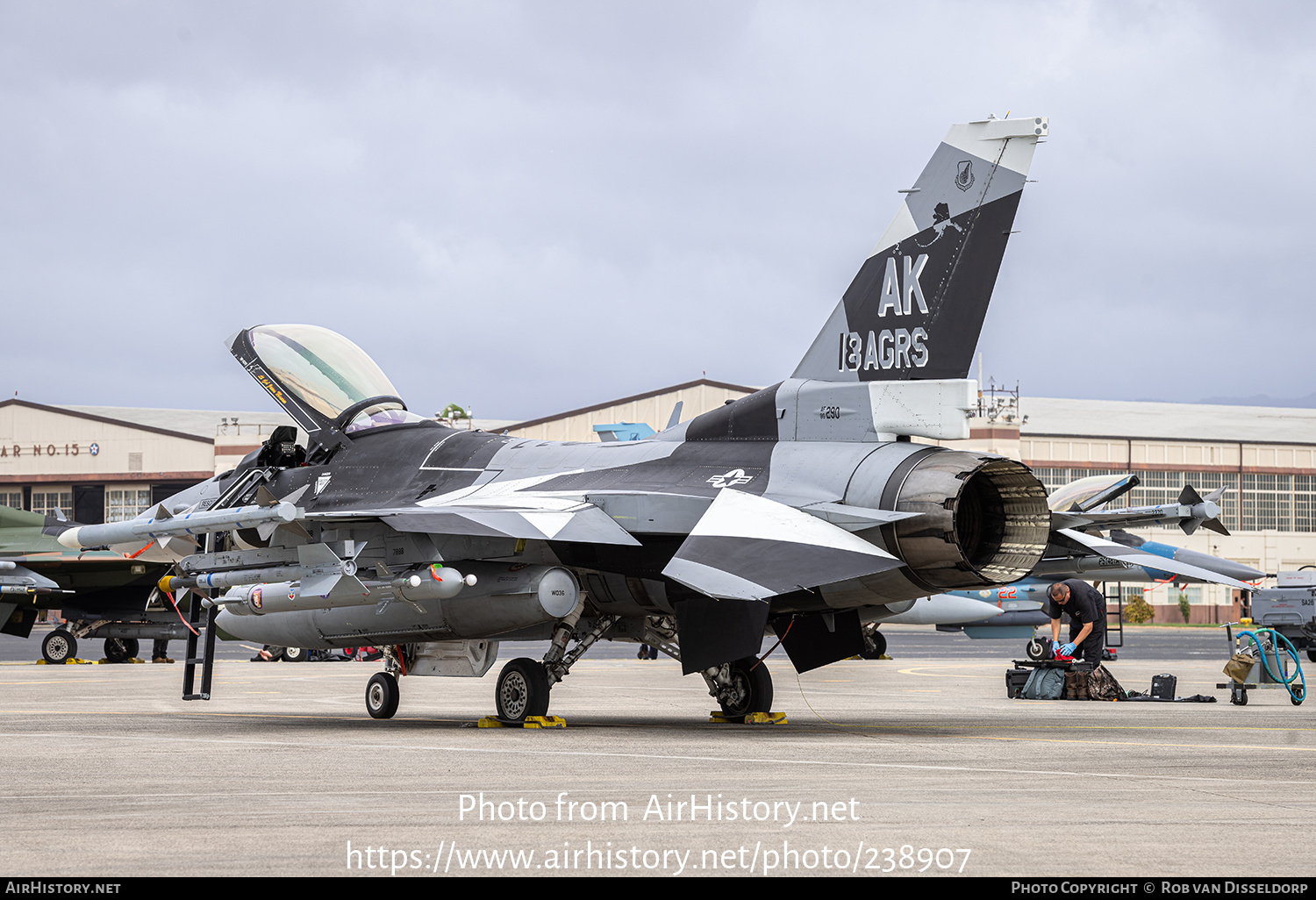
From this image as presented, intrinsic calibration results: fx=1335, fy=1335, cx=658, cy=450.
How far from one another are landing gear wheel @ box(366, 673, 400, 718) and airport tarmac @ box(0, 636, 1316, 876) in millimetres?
150

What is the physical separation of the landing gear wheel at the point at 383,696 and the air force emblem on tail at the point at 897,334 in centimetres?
581

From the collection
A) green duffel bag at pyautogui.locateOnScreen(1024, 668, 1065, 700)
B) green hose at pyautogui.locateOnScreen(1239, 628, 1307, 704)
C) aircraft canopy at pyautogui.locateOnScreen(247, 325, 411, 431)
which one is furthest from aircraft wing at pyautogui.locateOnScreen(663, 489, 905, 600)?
green hose at pyautogui.locateOnScreen(1239, 628, 1307, 704)

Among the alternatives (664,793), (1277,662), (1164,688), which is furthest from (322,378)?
(1277,662)

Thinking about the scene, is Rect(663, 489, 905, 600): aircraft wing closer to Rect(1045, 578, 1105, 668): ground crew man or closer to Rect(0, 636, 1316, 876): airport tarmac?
Rect(0, 636, 1316, 876): airport tarmac

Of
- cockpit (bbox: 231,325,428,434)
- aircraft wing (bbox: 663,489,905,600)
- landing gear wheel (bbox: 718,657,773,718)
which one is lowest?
landing gear wheel (bbox: 718,657,773,718)

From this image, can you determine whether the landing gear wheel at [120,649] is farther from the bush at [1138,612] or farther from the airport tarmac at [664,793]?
the bush at [1138,612]

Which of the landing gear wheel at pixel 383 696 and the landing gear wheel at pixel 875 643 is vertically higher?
the landing gear wheel at pixel 383 696

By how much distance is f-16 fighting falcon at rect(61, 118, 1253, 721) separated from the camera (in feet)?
36.0

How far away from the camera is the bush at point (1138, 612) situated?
65.8 meters

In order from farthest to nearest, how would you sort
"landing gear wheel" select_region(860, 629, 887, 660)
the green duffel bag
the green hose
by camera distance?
"landing gear wheel" select_region(860, 629, 887, 660) < the green duffel bag < the green hose

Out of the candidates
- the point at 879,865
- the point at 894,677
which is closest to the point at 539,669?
the point at 879,865

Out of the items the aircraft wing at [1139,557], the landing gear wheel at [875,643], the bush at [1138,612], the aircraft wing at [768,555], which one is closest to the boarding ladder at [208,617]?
the aircraft wing at [768,555]

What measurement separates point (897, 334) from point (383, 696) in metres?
6.55
